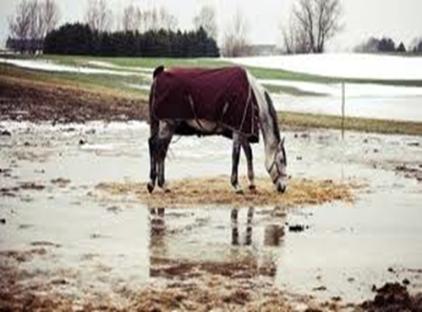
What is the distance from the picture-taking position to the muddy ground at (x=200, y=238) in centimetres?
795

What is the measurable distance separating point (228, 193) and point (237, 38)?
6222cm

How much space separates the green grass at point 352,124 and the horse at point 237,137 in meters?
16.0

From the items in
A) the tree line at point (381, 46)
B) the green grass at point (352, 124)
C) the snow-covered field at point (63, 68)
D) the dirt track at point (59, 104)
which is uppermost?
the tree line at point (381, 46)

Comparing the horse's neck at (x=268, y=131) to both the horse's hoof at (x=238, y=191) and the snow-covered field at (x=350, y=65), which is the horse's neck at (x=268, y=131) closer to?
the horse's hoof at (x=238, y=191)

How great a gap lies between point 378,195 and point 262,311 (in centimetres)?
806

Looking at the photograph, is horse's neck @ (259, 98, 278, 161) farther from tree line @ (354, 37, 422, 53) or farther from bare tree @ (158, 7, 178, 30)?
bare tree @ (158, 7, 178, 30)

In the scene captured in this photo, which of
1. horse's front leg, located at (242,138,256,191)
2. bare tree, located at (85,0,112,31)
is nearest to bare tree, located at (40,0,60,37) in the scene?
horse's front leg, located at (242,138,256,191)

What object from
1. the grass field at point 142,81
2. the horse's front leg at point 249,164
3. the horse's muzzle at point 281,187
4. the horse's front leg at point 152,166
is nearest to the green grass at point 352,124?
the grass field at point 142,81

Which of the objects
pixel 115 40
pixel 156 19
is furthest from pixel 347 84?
pixel 156 19

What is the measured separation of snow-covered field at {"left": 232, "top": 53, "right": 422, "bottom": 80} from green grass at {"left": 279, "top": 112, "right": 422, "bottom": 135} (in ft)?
41.8

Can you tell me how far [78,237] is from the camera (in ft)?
35.1

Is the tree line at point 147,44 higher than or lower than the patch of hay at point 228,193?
higher

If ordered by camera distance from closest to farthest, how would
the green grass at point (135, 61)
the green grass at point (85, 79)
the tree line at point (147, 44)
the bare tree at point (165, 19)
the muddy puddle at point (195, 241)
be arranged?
1. the muddy puddle at point (195, 241)
2. the green grass at point (85, 79)
3. the green grass at point (135, 61)
4. the tree line at point (147, 44)
5. the bare tree at point (165, 19)

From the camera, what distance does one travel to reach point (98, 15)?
195 ft
